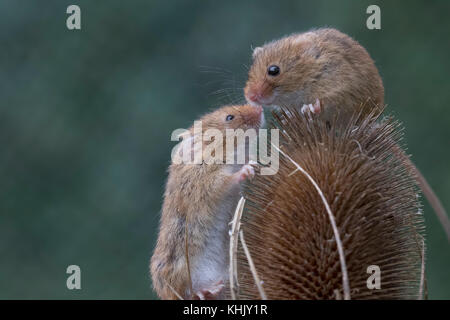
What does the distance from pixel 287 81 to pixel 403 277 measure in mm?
1255

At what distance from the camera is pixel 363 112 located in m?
3.49

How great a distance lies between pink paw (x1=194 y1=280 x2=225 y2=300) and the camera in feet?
11.1

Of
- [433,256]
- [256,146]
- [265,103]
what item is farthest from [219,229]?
[433,256]

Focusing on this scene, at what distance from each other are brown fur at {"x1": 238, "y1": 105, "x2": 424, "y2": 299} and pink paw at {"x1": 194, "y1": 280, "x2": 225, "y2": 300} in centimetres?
26

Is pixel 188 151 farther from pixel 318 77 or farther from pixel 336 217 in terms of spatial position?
pixel 336 217

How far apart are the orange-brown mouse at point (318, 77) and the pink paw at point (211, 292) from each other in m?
0.98

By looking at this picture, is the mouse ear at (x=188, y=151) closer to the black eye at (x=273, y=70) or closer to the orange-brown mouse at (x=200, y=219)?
the orange-brown mouse at (x=200, y=219)

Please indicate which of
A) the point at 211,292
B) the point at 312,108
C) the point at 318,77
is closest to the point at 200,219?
the point at 211,292

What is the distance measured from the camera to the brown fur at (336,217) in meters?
2.93

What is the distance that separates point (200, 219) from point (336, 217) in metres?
0.90

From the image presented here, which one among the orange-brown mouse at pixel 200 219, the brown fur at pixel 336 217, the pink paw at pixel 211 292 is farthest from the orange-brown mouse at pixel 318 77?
the pink paw at pixel 211 292

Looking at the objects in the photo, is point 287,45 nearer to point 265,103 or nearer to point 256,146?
point 265,103

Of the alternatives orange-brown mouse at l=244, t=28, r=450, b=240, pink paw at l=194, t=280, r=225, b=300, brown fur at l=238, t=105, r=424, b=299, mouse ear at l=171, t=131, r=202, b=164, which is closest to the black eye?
orange-brown mouse at l=244, t=28, r=450, b=240

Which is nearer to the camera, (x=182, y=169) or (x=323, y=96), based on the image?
(x=323, y=96)
